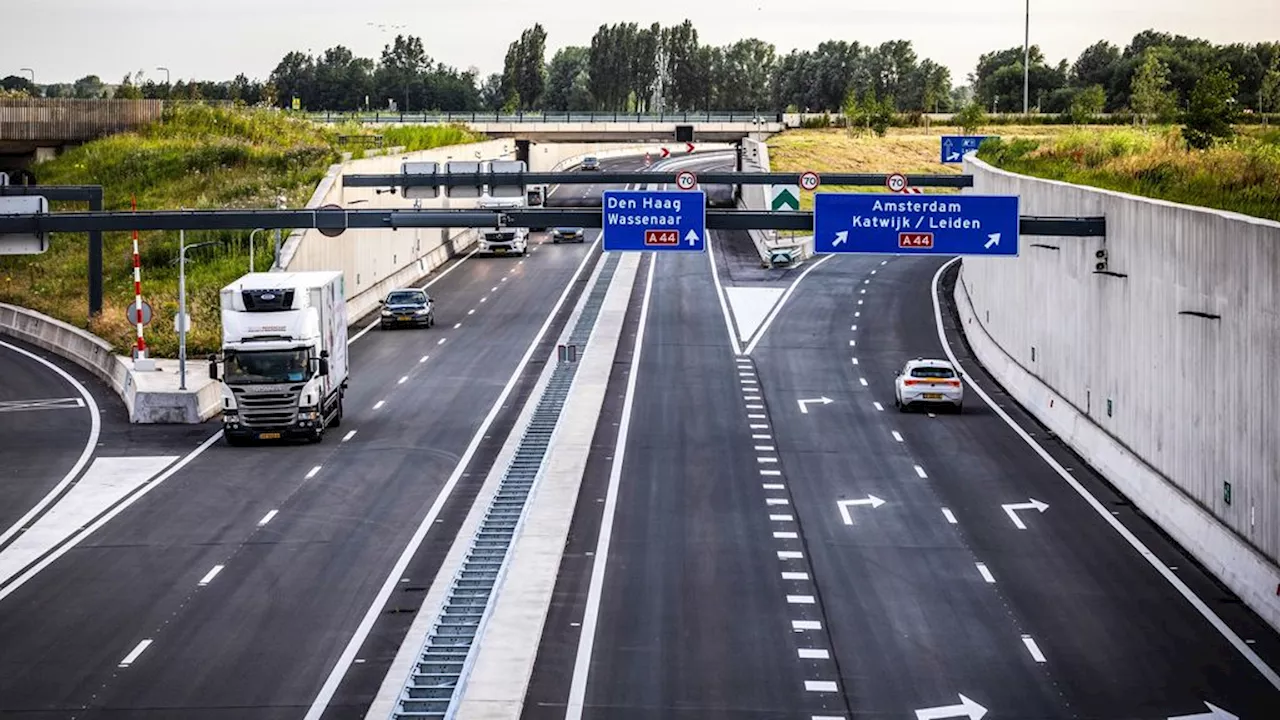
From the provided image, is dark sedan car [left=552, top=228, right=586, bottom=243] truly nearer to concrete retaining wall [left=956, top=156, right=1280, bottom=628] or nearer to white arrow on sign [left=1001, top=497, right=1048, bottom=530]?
concrete retaining wall [left=956, top=156, right=1280, bottom=628]

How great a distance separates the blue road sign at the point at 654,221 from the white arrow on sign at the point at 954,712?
21.1 meters

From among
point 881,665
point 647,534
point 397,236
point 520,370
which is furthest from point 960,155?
point 881,665

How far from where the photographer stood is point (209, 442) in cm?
4316

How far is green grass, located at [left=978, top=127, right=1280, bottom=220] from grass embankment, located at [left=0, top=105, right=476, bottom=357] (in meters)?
28.1

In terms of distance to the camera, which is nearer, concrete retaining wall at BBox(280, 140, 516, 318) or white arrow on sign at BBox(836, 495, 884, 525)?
white arrow on sign at BBox(836, 495, 884, 525)

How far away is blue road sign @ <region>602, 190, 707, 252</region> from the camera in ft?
139

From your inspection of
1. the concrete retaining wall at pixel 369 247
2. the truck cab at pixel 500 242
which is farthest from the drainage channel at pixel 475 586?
the truck cab at pixel 500 242

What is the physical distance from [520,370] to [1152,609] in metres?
29.8

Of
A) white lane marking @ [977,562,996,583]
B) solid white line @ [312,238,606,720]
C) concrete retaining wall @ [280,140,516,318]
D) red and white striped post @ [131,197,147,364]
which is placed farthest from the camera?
concrete retaining wall @ [280,140,516,318]

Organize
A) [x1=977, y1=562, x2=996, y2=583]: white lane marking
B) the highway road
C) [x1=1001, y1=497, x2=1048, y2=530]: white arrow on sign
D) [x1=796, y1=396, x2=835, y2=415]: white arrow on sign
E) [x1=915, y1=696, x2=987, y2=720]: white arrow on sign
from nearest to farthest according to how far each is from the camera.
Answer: [x1=915, y1=696, x2=987, y2=720]: white arrow on sign → the highway road → [x1=977, y1=562, x2=996, y2=583]: white lane marking → [x1=1001, y1=497, x2=1048, y2=530]: white arrow on sign → [x1=796, y1=396, x2=835, y2=415]: white arrow on sign

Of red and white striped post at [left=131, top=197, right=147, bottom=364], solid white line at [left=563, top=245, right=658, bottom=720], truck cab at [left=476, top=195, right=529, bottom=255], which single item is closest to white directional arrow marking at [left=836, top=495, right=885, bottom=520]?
solid white line at [left=563, top=245, right=658, bottom=720]

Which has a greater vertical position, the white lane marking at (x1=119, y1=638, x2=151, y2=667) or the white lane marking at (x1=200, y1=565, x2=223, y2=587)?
the white lane marking at (x1=200, y1=565, x2=223, y2=587)

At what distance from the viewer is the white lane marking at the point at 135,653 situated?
24.5 m

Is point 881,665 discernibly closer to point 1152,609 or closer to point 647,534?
point 1152,609
